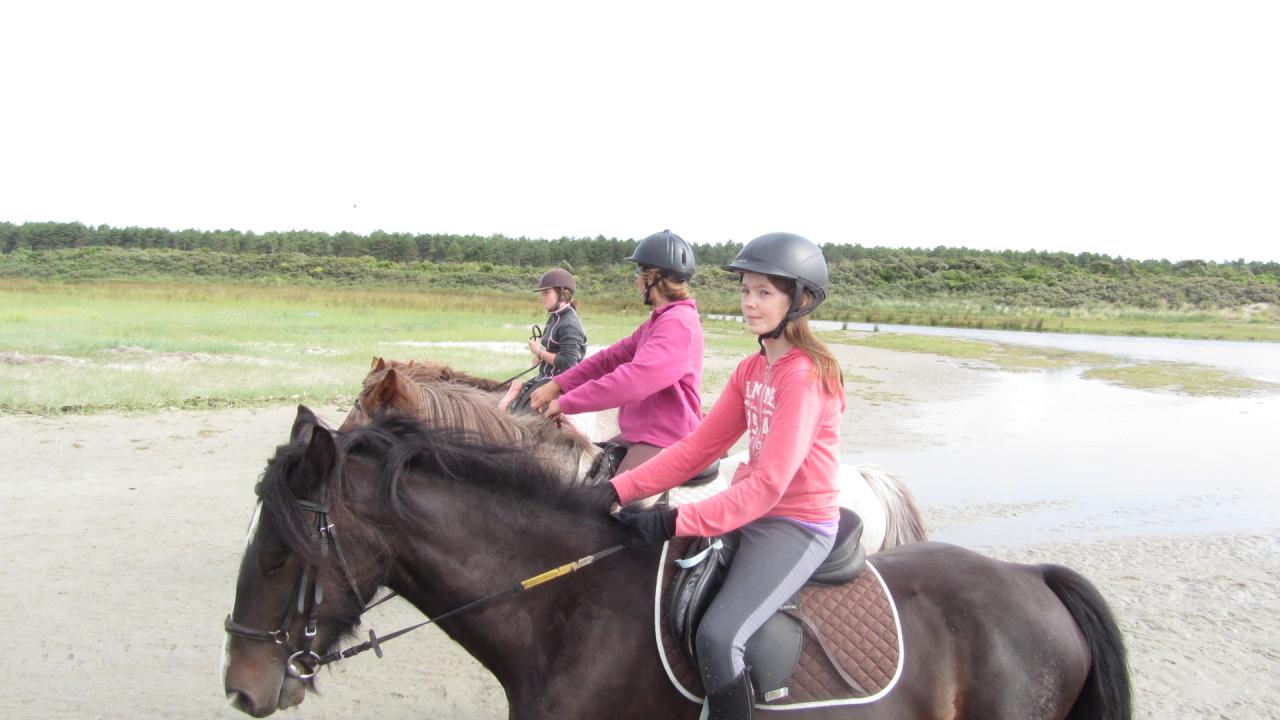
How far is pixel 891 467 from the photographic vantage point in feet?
35.4

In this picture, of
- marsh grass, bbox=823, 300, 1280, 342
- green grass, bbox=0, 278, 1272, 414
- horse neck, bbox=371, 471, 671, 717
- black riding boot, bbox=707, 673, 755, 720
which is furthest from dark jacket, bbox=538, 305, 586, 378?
marsh grass, bbox=823, 300, 1280, 342

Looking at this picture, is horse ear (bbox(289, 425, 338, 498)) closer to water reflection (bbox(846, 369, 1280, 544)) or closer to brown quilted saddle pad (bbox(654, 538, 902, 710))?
brown quilted saddle pad (bbox(654, 538, 902, 710))

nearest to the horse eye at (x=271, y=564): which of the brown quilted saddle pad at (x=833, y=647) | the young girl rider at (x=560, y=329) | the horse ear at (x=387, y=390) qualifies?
the brown quilted saddle pad at (x=833, y=647)

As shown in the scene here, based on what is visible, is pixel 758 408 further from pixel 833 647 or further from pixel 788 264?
pixel 833 647

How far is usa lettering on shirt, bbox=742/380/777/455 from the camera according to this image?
111 inches

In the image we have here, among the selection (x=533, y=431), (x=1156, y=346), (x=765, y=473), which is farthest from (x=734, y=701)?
(x=1156, y=346)

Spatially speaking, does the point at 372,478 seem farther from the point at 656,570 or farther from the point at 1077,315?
the point at 1077,315

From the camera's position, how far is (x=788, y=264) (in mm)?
2760

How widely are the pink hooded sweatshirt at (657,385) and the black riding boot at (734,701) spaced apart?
1.78m

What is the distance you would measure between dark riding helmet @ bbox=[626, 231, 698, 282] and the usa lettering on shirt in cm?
145

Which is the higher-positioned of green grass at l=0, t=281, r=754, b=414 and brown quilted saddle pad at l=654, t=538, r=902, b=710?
brown quilted saddle pad at l=654, t=538, r=902, b=710

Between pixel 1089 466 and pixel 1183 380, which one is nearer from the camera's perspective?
pixel 1089 466

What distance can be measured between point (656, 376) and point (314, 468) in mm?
2026

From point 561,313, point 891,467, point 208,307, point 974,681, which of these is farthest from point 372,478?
point 208,307
